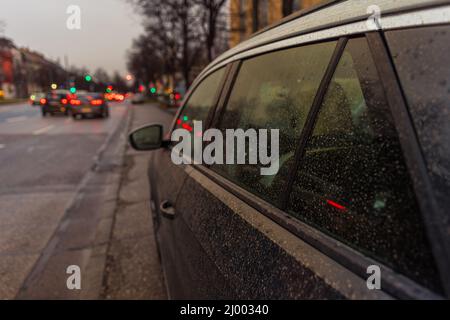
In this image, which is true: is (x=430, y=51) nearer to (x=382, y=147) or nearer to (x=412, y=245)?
(x=382, y=147)

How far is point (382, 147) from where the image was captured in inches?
35.4

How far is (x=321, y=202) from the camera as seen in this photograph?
110 cm

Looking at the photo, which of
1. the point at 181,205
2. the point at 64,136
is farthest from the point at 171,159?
the point at 64,136

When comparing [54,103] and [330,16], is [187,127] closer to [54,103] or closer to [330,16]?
[330,16]

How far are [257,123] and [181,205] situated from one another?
0.69 m

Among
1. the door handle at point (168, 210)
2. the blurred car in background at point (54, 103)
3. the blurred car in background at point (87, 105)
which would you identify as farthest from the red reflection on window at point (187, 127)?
the blurred car in background at point (54, 103)

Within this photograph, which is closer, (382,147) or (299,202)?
(382,147)

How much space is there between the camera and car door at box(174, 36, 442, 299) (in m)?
0.82

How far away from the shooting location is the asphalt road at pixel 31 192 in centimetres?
361

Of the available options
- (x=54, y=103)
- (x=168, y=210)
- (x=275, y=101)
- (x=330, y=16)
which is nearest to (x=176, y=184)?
(x=168, y=210)

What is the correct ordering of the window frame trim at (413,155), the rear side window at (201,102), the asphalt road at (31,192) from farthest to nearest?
the asphalt road at (31,192)
the rear side window at (201,102)
the window frame trim at (413,155)

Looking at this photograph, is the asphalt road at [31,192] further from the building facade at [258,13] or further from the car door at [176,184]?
the building facade at [258,13]

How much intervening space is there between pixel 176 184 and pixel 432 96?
1654 millimetres

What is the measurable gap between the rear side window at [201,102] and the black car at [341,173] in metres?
0.49
